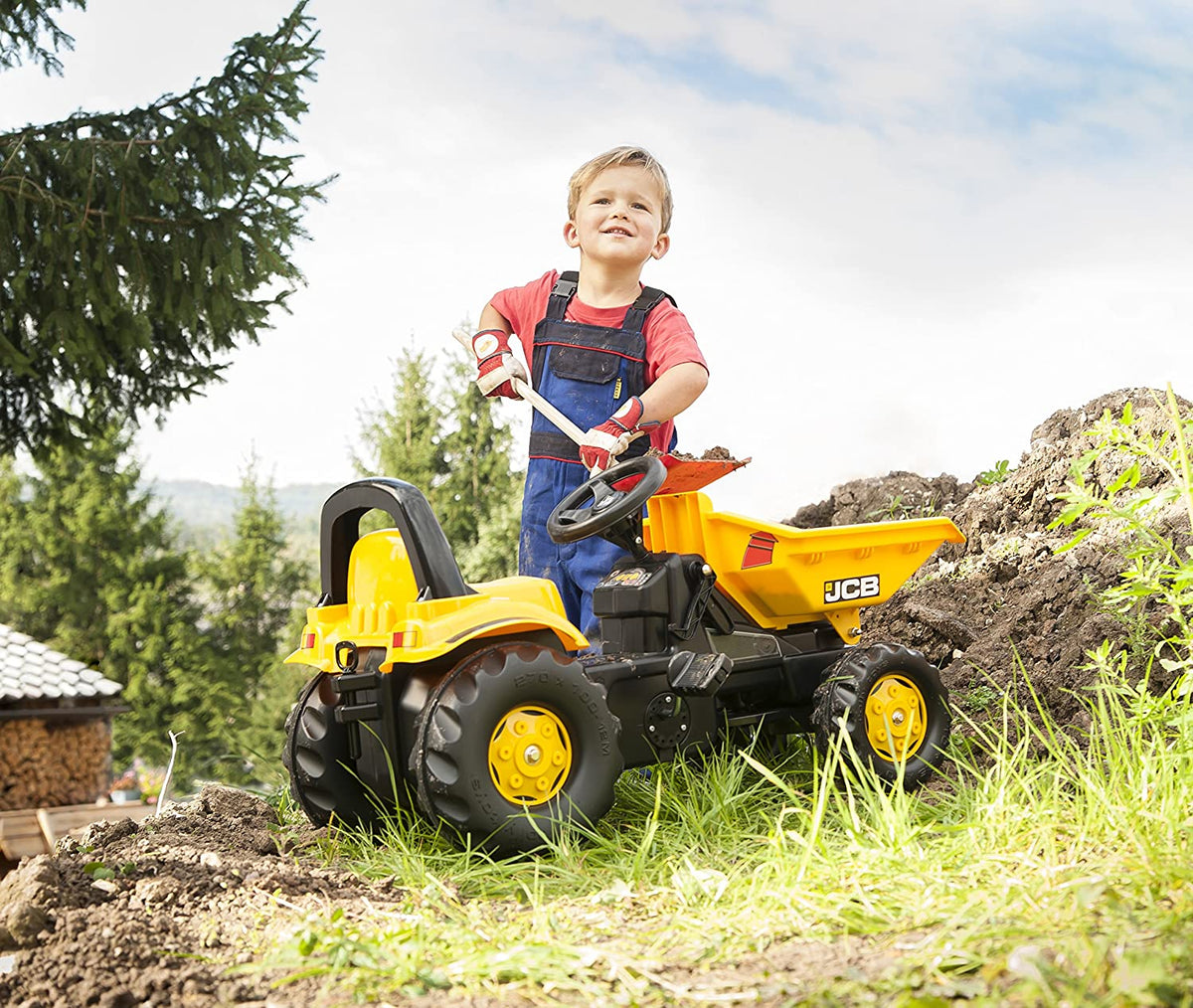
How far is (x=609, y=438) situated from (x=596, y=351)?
0.57 m

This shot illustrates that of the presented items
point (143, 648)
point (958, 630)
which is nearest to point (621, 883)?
point (958, 630)

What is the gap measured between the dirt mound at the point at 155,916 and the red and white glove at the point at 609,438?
4.63 feet

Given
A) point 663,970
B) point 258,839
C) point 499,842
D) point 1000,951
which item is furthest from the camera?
point 258,839

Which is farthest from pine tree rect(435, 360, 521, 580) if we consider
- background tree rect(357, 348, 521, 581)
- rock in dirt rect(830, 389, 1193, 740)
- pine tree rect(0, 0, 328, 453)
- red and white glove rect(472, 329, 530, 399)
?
red and white glove rect(472, 329, 530, 399)

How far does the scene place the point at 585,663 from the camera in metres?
3.22

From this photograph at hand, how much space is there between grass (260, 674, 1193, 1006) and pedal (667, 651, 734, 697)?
30cm

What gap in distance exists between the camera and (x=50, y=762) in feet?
44.6

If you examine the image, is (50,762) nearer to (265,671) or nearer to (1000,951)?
(265,671)

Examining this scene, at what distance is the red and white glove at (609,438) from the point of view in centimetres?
354

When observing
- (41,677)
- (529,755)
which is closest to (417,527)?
(529,755)

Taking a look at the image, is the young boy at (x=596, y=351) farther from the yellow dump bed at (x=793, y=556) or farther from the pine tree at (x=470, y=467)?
the pine tree at (x=470, y=467)

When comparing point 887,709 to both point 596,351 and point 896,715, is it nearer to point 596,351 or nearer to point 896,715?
point 896,715

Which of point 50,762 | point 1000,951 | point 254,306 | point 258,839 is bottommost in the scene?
point 50,762

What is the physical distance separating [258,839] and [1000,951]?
2393 mm
